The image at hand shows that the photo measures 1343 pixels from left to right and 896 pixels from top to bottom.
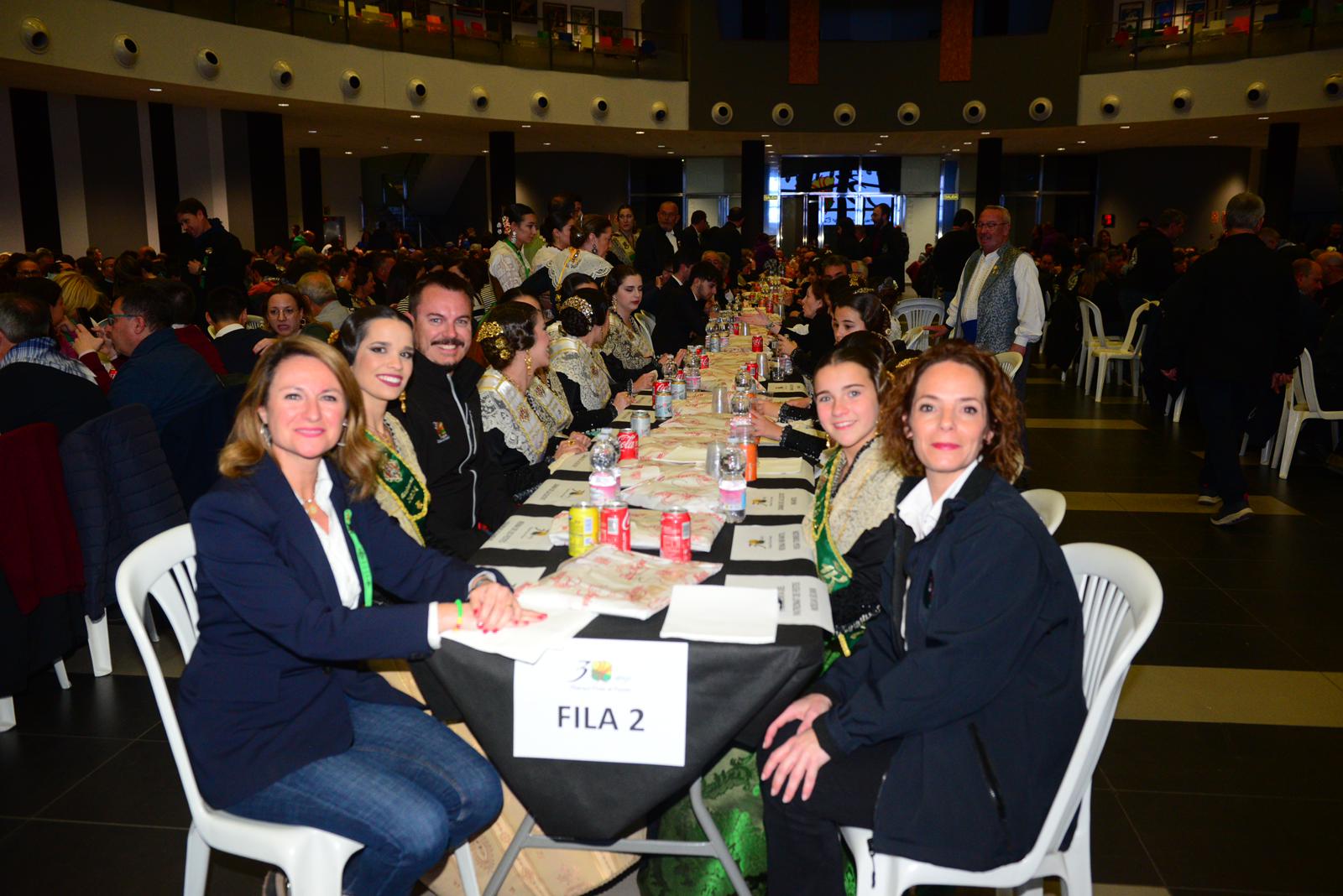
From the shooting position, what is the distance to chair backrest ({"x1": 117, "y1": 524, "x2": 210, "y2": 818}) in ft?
6.15

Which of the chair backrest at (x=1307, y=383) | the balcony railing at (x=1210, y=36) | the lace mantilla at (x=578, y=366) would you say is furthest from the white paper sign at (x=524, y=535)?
the balcony railing at (x=1210, y=36)

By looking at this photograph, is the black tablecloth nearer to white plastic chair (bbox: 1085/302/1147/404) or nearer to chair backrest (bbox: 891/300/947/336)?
chair backrest (bbox: 891/300/947/336)

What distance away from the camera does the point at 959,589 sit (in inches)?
70.1

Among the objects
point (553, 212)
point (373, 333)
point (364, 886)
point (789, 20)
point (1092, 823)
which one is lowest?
point (1092, 823)

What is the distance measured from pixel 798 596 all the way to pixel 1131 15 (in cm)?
2019

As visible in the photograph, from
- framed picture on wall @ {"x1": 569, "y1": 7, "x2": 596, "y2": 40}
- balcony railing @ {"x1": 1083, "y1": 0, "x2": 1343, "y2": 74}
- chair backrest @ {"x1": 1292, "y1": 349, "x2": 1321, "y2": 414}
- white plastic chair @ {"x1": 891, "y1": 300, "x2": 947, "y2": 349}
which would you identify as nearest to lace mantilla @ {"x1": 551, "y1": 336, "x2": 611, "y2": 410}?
white plastic chair @ {"x1": 891, "y1": 300, "x2": 947, "y2": 349}

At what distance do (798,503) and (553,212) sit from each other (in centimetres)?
432

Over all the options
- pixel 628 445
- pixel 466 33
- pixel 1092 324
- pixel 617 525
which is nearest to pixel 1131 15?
pixel 1092 324

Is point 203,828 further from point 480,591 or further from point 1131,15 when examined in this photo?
point 1131,15

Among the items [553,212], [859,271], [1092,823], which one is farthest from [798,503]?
[859,271]

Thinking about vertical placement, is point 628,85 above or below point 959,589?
above

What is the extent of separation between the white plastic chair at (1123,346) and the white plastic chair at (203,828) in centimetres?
856

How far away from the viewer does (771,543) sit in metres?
2.47

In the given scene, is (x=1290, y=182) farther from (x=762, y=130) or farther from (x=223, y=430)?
(x=223, y=430)
